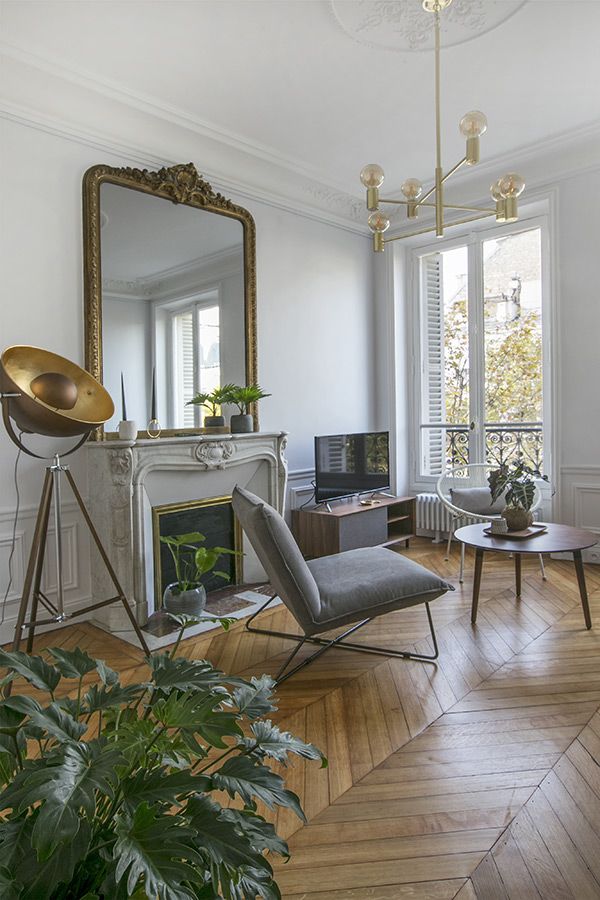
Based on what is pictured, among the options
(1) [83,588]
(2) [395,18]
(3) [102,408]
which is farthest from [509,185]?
(1) [83,588]

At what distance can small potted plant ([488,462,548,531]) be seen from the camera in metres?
3.46

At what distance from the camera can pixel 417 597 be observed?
275 cm

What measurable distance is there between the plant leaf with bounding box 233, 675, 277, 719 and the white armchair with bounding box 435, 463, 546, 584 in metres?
3.11

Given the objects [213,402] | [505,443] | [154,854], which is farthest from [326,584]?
[505,443]

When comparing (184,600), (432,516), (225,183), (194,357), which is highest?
(225,183)

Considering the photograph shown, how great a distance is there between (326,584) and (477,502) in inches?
83.2

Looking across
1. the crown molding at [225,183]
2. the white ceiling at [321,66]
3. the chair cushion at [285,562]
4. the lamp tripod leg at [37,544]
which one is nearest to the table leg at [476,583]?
the chair cushion at [285,562]

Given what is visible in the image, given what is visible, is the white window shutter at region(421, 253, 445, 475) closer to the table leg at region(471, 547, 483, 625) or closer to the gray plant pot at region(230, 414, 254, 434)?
the gray plant pot at region(230, 414, 254, 434)

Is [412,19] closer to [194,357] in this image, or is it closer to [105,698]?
[194,357]

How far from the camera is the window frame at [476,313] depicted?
4.67m

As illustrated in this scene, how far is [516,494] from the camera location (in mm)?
3514

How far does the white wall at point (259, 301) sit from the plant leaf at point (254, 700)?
258 cm

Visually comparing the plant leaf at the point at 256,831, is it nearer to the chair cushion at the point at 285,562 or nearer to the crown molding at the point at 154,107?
the chair cushion at the point at 285,562

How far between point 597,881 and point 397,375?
457cm
